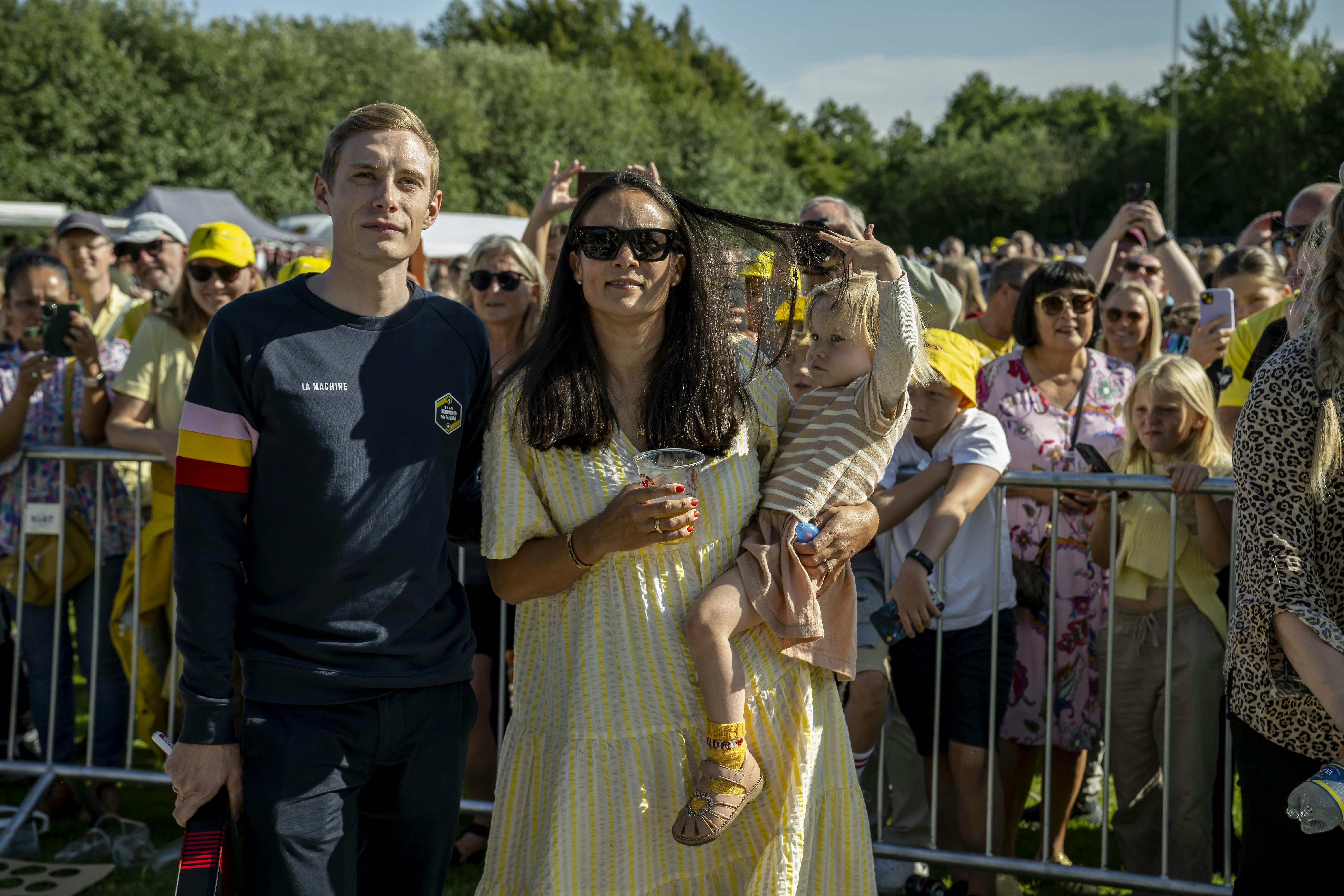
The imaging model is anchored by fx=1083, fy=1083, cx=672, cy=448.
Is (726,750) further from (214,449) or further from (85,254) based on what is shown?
(85,254)

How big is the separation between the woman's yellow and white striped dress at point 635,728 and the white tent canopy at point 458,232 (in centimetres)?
2022

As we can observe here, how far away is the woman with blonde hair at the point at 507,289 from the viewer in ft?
14.8

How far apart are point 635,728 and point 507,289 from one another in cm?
257

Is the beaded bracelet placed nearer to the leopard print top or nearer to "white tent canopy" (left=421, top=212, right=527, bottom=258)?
the leopard print top

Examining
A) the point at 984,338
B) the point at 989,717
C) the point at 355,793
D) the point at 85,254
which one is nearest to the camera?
the point at 355,793

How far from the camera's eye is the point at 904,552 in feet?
12.3

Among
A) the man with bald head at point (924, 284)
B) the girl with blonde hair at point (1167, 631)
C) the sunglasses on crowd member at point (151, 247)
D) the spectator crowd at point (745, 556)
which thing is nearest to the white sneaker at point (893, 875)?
the spectator crowd at point (745, 556)

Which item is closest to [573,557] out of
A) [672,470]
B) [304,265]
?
[672,470]

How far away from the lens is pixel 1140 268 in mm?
7039

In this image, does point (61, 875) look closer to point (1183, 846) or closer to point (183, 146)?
point (1183, 846)

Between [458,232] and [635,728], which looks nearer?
[635,728]

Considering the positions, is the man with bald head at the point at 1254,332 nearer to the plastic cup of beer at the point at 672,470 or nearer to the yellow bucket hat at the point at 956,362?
the yellow bucket hat at the point at 956,362

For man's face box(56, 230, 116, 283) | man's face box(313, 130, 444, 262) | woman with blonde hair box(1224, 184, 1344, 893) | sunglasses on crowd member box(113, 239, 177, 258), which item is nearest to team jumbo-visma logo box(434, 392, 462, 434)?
man's face box(313, 130, 444, 262)

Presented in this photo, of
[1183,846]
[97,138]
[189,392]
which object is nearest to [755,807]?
[189,392]
